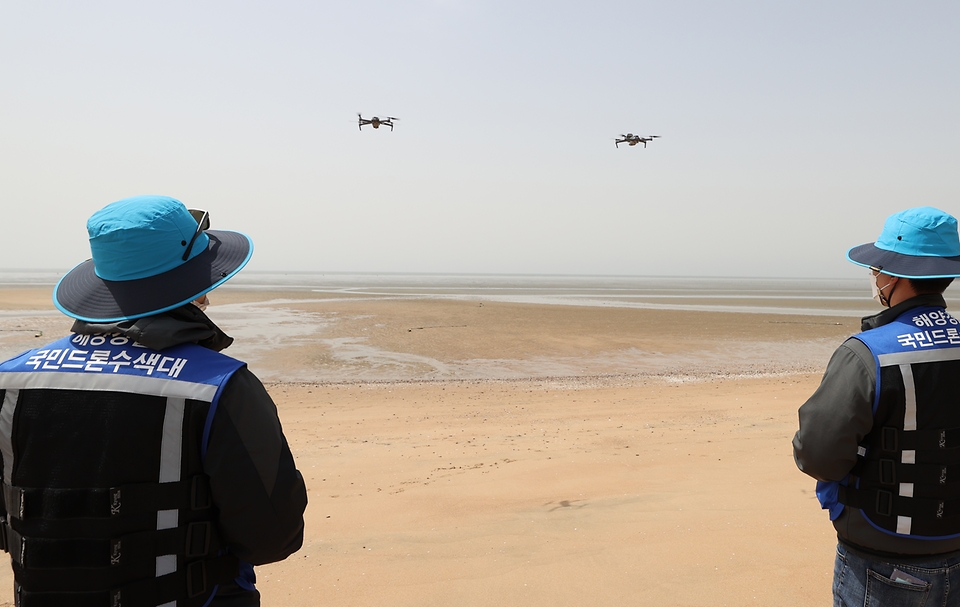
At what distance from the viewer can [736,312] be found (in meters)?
42.3

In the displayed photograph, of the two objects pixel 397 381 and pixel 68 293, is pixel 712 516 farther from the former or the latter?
pixel 397 381

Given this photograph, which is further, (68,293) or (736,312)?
(736,312)

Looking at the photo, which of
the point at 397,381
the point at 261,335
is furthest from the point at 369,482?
the point at 261,335

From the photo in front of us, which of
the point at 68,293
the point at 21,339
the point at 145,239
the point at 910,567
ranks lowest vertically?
the point at 21,339

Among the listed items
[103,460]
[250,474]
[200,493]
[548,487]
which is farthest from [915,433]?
[548,487]

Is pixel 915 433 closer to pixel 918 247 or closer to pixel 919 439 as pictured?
pixel 919 439

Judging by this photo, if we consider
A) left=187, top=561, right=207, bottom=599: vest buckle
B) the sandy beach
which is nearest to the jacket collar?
left=187, top=561, right=207, bottom=599: vest buckle

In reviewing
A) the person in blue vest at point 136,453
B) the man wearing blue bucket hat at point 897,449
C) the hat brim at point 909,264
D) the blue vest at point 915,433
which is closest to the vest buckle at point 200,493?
the person in blue vest at point 136,453

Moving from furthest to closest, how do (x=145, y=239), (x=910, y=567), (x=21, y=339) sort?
(x=21, y=339) < (x=910, y=567) < (x=145, y=239)

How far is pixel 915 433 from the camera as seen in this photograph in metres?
2.37

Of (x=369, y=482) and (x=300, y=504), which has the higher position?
(x=300, y=504)

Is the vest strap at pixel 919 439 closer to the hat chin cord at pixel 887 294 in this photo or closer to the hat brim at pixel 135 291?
the hat chin cord at pixel 887 294

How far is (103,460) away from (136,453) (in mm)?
88

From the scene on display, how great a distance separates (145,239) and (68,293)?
0.35 meters
